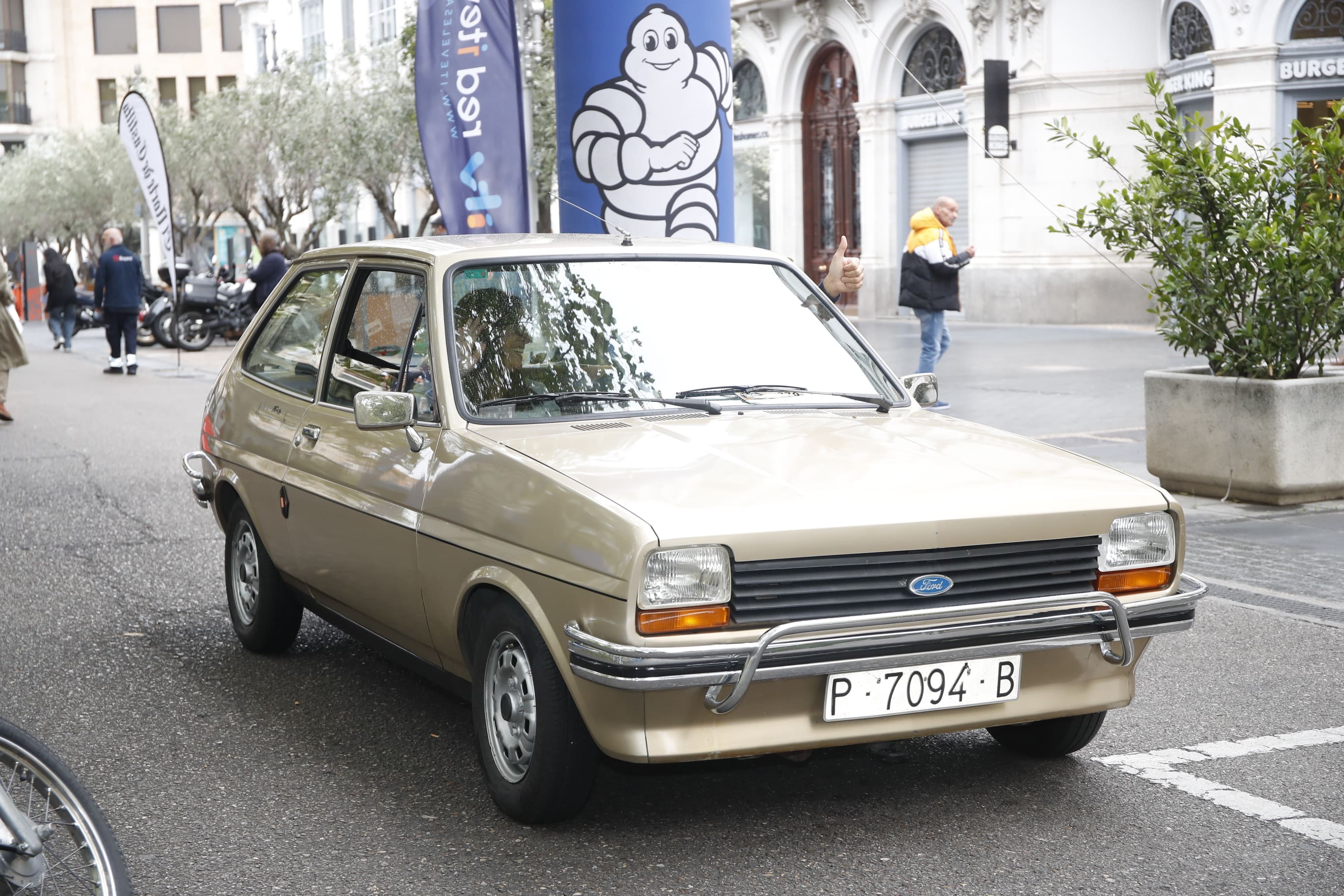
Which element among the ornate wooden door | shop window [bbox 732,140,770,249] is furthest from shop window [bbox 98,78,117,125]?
the ornate wooden door

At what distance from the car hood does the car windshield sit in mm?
165

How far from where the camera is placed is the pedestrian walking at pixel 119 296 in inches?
876

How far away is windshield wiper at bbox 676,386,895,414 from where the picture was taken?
4863 mm

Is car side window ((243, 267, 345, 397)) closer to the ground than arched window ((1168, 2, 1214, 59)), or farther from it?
closer to the ground

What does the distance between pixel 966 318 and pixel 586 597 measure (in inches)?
935

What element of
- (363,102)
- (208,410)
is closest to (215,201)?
(363,102)

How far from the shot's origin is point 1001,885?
3.87 m

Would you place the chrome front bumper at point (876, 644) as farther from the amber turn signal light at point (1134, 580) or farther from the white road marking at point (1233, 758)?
the white road marking at point (1233, 758)

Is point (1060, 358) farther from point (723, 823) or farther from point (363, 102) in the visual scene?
point (363, 102)

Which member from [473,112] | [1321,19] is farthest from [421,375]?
[1321,19]

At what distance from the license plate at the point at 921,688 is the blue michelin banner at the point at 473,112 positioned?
780 cm

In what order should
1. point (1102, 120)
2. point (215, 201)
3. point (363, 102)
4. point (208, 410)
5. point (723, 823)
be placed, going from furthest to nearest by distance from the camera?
point (215, 201)
point (363, 102)
point (1102, 120)
point (208, 410)
point (723, 823)

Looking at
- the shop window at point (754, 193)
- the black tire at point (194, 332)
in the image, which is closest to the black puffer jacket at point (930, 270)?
the black tire at point (194, 332)

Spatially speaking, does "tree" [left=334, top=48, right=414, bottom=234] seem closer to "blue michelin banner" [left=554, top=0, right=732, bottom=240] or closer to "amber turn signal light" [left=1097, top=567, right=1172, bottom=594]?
"blue michelin banner" [left=554, top=0, right=732, bottom=240]
